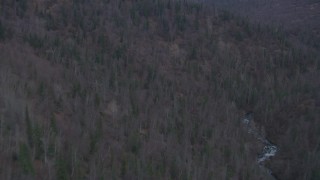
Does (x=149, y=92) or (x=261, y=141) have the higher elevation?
(x=149, y=92)

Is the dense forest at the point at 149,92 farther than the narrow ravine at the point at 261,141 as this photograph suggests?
No

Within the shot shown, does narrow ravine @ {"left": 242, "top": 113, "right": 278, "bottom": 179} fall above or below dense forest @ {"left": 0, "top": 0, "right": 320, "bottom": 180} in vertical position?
below

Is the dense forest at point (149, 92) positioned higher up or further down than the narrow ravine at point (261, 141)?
higher up

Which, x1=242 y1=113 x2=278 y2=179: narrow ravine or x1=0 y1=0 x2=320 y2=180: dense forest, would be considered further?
x1=242 y1=113 x2=278 y2=179: narrow ravine

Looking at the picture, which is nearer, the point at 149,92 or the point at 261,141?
the point at 261,141
